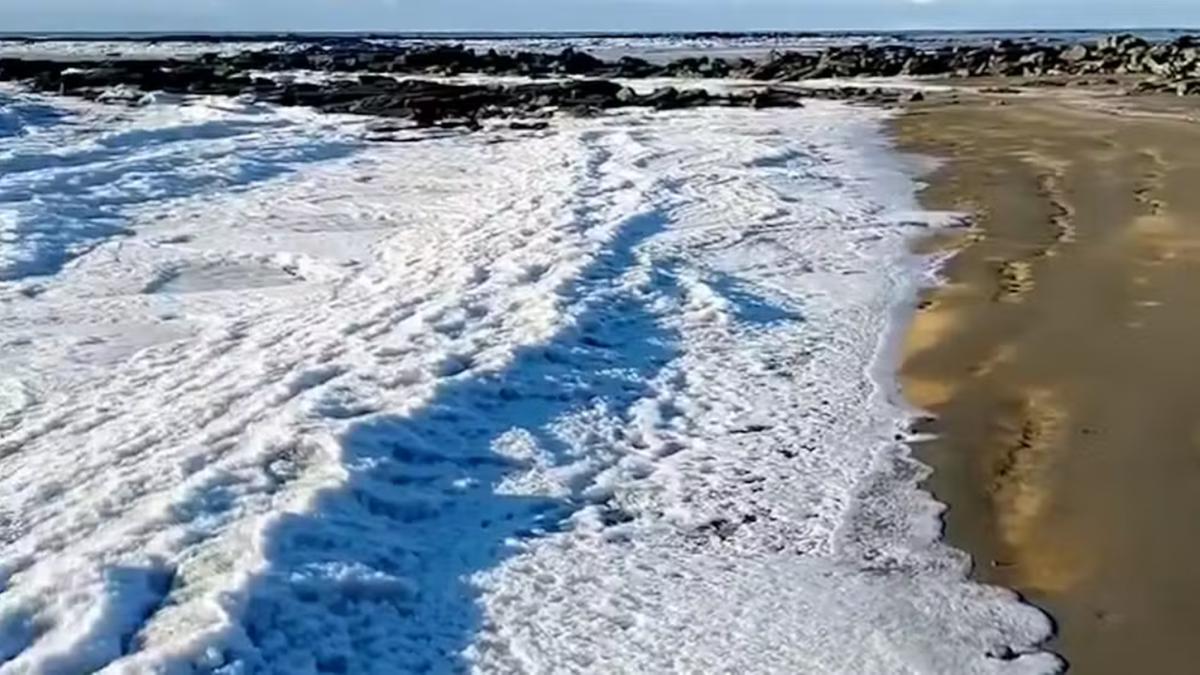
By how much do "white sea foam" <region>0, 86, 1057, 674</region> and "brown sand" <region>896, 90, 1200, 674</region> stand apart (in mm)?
201

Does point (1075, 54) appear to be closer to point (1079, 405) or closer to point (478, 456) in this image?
point (1079, 405)

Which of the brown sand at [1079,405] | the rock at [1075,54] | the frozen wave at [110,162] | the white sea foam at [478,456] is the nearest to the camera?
the white sea foam at [478,456]

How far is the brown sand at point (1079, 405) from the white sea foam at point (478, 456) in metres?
0.20

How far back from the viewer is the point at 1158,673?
3.49 meters

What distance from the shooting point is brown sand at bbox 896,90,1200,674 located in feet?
13.1

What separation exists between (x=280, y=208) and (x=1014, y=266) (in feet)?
23.2

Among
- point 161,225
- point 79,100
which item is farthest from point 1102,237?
point 79,100

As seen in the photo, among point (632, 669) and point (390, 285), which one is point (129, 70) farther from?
point (632, 669)

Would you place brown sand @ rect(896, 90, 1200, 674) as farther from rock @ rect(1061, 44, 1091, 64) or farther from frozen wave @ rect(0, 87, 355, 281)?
rock @ rect(1061, 44, 1091, 64)

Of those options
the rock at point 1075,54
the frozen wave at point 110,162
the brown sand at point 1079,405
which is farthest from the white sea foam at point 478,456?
the rock at point 1075,54

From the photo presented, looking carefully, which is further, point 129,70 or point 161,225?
point 129,70

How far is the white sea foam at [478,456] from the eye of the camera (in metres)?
3.78

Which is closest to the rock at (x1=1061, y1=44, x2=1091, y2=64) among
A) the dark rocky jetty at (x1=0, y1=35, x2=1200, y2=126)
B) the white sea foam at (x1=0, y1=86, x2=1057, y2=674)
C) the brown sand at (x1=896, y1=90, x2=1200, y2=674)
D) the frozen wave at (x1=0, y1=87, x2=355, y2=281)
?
the dark rocky jetty at (x1=0, y1=35, x2=1200, y2=126)

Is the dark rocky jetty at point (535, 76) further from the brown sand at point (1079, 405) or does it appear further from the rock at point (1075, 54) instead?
the brown sand at point (1079, 405)
